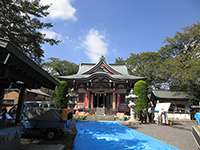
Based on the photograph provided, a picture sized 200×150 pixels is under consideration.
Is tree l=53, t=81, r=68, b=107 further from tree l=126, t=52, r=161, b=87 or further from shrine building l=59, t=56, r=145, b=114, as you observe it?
tree l=126, t=52, r=161, b=87

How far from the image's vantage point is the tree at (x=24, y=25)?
554 inches

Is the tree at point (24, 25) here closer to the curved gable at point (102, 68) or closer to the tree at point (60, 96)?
the tree at point (60, 96)

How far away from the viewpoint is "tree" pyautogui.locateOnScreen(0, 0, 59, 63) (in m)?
14.1

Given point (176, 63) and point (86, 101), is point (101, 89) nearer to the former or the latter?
point (86, 101)

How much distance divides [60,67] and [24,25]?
4968cm

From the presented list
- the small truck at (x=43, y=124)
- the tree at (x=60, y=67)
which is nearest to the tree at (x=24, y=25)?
the small truck at (x=43, y=124)

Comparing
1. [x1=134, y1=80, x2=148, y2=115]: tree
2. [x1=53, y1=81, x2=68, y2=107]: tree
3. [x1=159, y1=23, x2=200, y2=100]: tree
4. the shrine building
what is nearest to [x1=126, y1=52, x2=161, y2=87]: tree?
[x1=159, y1=23, x2=200, y2=100]: tree

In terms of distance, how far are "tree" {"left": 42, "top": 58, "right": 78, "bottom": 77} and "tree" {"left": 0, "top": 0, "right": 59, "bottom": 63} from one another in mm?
47719

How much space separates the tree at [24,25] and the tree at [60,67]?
1879 inches

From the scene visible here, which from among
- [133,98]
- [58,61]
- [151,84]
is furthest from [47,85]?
[58,61]

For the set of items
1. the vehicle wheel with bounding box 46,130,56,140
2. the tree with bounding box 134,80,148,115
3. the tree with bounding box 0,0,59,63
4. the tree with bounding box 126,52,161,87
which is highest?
the tree with bounding box 126,52,161,87

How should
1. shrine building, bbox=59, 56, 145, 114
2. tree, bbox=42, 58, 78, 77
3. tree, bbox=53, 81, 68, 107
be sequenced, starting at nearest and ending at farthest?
tree, bbox=53, 81, 68, 107
shrine building, bbox=59, 56, 145, 114
tree, bbox=42, 58, 78, 77

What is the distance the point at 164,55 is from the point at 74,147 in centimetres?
3650

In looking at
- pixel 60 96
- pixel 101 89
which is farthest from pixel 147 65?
pixel 60 96
